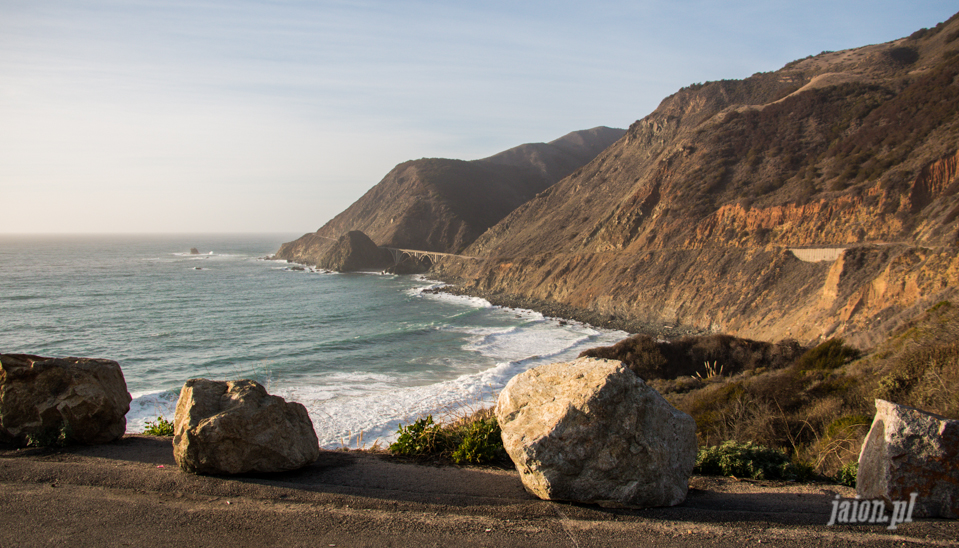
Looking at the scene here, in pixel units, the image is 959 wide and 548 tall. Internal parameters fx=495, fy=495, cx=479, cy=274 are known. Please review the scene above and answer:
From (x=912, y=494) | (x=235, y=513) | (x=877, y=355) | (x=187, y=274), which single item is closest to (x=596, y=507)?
(x=912, y=494)

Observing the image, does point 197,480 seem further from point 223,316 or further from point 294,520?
point 223,316

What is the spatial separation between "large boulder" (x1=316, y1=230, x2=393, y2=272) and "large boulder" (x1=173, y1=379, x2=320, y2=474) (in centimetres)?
8222

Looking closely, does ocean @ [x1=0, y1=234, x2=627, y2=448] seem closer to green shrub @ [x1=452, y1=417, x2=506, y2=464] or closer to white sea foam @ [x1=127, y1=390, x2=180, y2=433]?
white sea foam @ [x1=127, y1=390, x2=180, y2=433]

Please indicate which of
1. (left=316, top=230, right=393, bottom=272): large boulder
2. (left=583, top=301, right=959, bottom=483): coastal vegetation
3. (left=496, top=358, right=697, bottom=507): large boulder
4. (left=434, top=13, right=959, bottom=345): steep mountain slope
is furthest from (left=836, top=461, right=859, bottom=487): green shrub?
(left=316, top=230, right=393, bottom=272): large boulder

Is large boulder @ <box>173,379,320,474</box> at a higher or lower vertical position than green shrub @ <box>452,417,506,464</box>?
higher

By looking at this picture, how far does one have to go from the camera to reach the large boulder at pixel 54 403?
744 cm

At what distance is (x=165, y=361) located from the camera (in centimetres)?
2800

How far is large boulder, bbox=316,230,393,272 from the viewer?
87.6 m

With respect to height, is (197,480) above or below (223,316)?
above

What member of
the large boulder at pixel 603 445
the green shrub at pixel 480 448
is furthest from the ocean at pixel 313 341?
the large boulder at pixel 603 445

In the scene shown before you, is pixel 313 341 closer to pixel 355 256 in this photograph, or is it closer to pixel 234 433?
pixel 234 433

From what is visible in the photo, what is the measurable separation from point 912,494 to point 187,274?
88.5m

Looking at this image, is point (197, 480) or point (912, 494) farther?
point (197, 480)

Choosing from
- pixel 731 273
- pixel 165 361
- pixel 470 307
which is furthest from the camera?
pixel 470 307
